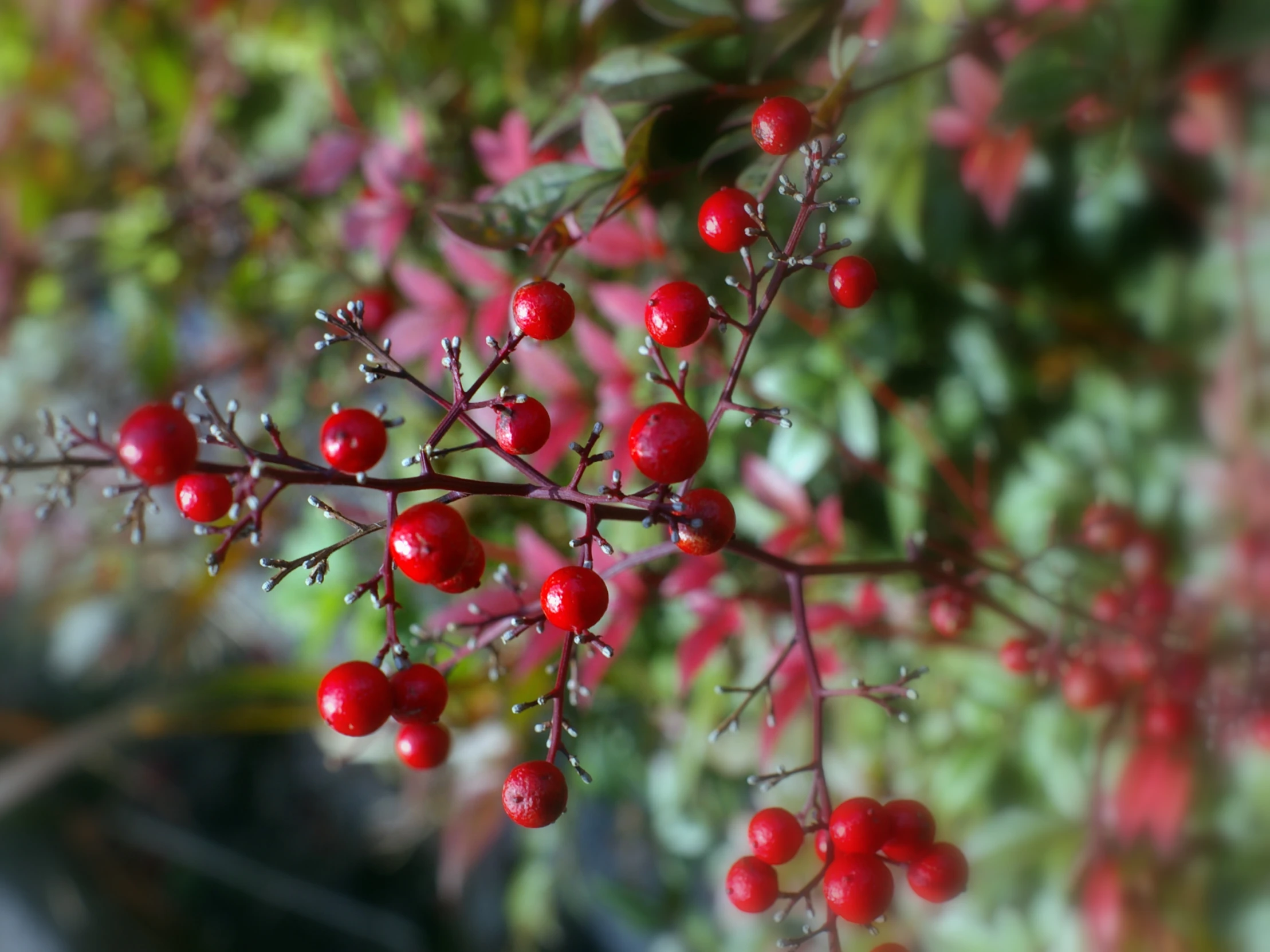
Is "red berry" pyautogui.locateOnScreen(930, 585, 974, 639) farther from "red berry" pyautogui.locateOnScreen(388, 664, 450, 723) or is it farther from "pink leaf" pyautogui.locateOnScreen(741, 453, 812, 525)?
"red berry" pyautogui.locateOnScreen(388, 664, 450, 723)

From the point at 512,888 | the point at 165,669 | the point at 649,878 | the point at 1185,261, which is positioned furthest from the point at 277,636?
the point at 1185,261

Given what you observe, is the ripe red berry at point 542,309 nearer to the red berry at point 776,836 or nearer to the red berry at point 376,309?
the red berry at point 776,836

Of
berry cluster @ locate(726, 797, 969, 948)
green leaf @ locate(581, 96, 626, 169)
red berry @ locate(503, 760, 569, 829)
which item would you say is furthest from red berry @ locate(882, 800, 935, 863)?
green leaf @ locate(581, 96, 626, 169)

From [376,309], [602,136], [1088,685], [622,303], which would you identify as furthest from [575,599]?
[376,309]

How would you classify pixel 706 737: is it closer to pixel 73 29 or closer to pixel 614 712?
pixel 614 712

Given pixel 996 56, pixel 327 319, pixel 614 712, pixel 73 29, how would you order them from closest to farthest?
1. pixel 327 319
2. pixel 996 56
3. pixel 614 712
4. pixel 73 29

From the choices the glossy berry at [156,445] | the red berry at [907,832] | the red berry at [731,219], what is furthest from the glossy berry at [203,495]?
the red berry at [907,832]
